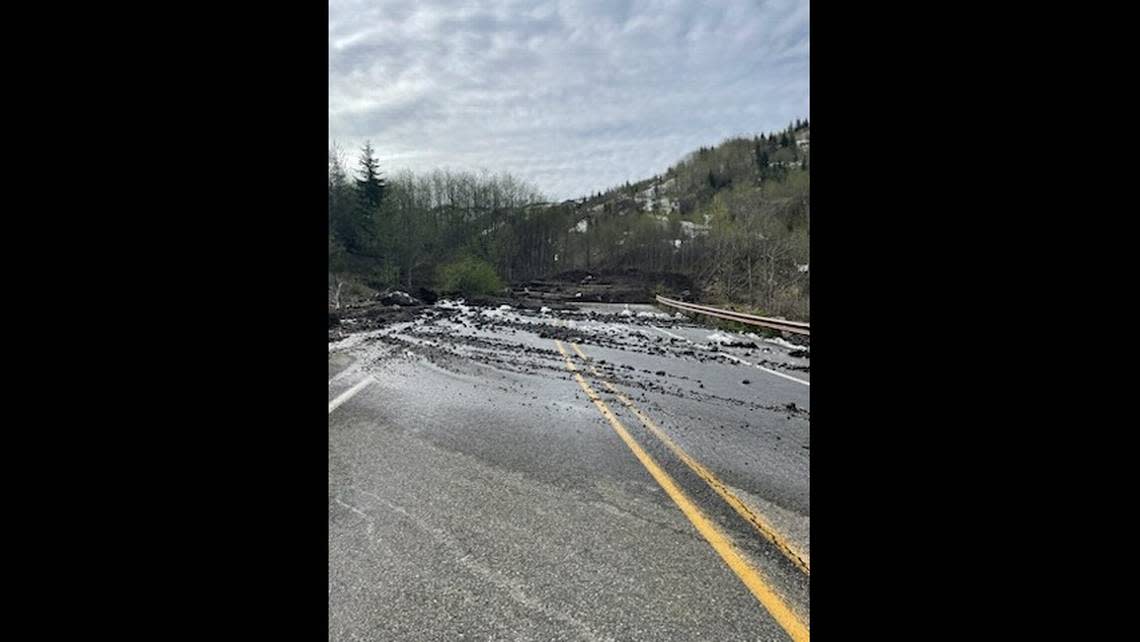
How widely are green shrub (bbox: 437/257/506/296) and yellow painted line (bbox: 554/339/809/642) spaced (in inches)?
1003

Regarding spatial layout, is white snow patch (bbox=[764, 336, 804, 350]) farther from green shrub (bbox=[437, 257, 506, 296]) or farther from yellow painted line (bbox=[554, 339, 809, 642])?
green shrub (bbox=[437, 257, 506, 296])

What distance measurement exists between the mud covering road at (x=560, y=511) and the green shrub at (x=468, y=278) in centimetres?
2165

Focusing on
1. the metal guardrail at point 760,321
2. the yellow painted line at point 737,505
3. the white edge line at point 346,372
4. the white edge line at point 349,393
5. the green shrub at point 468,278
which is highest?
the green shrub at point 468,278

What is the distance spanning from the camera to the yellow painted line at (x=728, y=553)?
198 centimetres

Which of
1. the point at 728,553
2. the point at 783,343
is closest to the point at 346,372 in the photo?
the point at 728,553

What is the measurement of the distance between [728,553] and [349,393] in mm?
5319

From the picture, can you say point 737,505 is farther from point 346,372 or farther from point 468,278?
point 468,278

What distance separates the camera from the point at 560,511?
3062 mm

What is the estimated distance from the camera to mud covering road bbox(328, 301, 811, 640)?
2025 millimetres

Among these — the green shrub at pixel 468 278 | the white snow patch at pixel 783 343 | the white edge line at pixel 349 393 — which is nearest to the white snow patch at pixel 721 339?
the white snow patch at pixel 783 343

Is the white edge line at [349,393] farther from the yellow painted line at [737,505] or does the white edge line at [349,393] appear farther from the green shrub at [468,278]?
the green shrub at [468,278]

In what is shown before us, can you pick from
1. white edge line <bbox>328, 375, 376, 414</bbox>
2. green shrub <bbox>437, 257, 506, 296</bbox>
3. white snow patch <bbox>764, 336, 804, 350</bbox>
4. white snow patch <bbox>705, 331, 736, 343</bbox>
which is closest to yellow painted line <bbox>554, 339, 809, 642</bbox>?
white edge line <bbox>328, 375, 376, 414</bbox>
